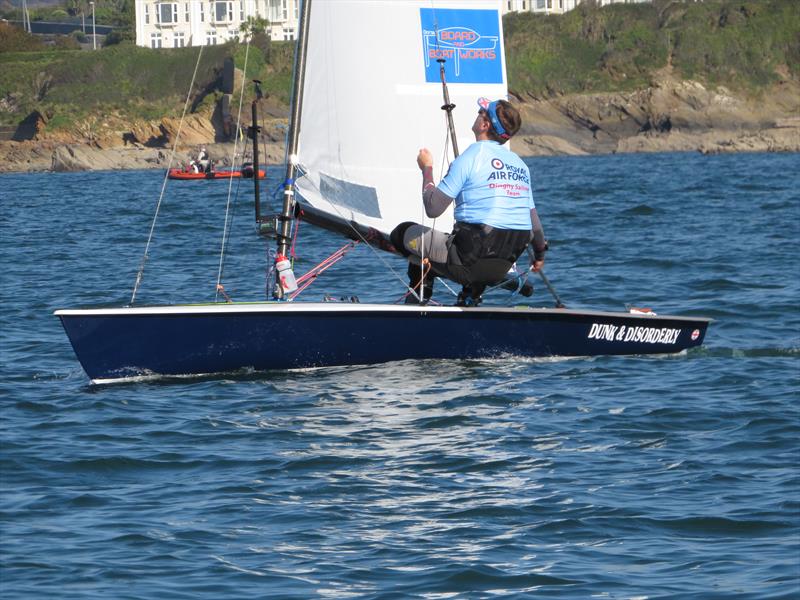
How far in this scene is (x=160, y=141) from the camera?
8525 centimetres

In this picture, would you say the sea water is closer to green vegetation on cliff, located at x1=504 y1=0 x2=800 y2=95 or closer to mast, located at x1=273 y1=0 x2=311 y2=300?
mast, located at x1=273 y1=0 x2=311 y2=300

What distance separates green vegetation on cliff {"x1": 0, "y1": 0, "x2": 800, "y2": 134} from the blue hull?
8110 centimetres

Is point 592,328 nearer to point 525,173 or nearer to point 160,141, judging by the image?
point 525,173

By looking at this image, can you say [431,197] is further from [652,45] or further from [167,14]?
[167,14]

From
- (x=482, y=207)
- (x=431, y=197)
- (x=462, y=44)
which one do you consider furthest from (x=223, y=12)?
(x=431, y=197)

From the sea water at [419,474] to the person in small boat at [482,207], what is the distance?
0.72 metres

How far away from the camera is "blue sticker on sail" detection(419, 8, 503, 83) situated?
1201 centimetres

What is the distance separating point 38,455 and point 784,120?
→ 80945 millimetres

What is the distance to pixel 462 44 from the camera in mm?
12148

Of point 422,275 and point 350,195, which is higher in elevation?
point 350,195

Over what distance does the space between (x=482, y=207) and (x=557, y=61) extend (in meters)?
90.7

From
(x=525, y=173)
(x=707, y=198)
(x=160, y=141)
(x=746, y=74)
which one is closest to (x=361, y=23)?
(x=525, y=173)

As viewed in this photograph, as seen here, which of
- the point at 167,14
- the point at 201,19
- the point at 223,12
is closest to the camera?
the point at 223,12

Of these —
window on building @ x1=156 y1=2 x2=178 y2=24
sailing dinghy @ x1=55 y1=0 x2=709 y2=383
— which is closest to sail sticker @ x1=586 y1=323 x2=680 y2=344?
sailing dinghy @ x1=55 y1=0 x2=709 y2=383
